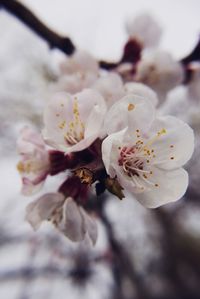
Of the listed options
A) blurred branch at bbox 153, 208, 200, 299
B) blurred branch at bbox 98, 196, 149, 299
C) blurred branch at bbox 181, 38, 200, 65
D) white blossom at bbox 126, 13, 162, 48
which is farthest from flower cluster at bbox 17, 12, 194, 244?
blurred branch at bbox 153, 208, 200, 299

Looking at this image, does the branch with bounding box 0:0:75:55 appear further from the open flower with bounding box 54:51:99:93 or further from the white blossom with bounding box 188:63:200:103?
the white blossom with bounding box 188:63:200:103

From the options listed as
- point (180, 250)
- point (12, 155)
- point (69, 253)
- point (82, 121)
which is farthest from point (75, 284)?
point (82, 121)

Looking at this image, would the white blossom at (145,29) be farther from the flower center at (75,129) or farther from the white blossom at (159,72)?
the flower center at (75,129)

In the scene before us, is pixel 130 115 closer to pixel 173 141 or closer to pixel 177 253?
pixel 173 141

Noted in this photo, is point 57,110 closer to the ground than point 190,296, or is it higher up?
higher up

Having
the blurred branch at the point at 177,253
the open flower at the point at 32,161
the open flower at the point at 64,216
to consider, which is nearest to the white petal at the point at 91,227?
the open flower at the point at 64,216

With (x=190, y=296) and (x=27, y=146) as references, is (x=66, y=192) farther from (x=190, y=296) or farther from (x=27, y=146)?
(x=190, y=296)
